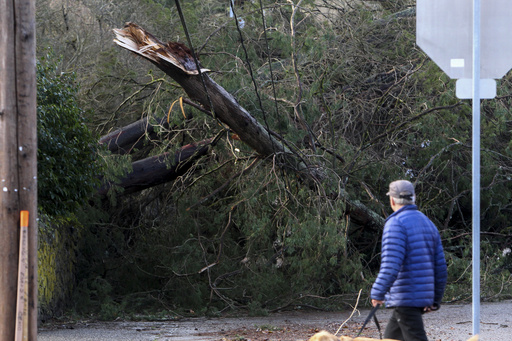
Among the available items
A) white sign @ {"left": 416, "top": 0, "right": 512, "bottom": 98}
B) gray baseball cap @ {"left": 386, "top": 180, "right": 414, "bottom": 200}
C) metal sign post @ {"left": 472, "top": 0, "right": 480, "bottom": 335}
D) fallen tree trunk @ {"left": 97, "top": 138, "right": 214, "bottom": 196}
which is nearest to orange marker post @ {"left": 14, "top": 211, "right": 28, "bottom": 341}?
gray baseball cap @ {"left": 386, "top": 180, "right": 414, "bottom": 200}

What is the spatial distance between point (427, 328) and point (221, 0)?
10.1m

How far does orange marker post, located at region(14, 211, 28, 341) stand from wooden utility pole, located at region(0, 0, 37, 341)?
0.05 meters

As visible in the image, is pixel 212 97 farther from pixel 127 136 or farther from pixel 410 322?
pixel 410 322

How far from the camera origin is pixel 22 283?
498cm

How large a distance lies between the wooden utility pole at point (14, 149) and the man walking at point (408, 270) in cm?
282

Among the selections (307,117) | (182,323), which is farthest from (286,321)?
(307,117)

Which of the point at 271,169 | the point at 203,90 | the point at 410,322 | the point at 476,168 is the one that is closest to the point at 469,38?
the point at 476,168

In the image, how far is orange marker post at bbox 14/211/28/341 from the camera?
496cm

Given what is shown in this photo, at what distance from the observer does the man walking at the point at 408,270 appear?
14.8 ft

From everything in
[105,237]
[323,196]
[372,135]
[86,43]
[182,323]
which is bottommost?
[182,323]

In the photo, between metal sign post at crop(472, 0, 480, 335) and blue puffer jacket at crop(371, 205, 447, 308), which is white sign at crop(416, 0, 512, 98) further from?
blue puffer jacket at crop(371, 205, 447, 308)

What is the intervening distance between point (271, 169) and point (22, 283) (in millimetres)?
5295

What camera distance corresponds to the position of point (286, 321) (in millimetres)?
9109

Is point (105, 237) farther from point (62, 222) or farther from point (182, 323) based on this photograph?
point (182, 323)
